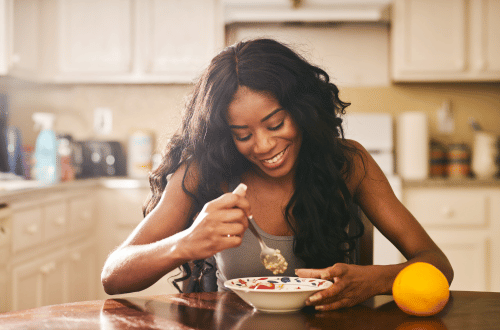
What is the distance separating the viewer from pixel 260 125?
108 cm

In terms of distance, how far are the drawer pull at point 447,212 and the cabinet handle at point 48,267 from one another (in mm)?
2059

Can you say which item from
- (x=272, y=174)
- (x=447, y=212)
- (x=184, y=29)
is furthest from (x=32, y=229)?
(x=447, y=212)

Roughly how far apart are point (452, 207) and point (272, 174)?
1840 millimetres

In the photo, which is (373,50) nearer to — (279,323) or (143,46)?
(143,46)

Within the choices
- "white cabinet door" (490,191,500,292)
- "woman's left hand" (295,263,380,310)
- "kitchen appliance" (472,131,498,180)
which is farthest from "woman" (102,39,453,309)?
"kitchen appliance" (472,131,498,180)

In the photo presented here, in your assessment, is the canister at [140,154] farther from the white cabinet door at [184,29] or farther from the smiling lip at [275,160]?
the smiling lip at [275,160]

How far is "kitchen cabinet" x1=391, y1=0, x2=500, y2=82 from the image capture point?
2.88 m

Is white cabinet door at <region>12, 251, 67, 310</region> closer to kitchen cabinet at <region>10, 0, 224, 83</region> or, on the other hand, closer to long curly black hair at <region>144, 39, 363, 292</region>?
long curly black hair at <region>144, 39, 363, 292</region>

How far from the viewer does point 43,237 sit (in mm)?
2125

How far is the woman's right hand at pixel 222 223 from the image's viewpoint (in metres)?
0.77

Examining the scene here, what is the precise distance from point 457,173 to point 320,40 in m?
1.24

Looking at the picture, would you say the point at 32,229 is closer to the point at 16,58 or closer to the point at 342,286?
the point at 16,58

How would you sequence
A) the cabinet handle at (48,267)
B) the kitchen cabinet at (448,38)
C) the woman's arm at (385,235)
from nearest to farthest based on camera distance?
the woman's arm at (385,235), the cabinet handle at (48,267), the kitchen cabinet at (448,38)

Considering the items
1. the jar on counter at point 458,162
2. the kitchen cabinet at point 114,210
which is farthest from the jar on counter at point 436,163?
the kitchen cabinet at point 114,210
